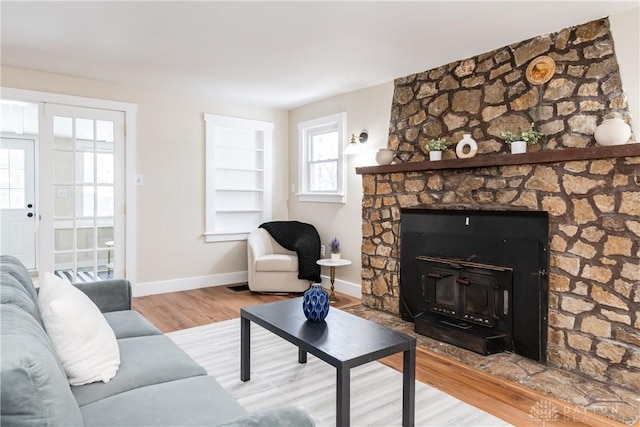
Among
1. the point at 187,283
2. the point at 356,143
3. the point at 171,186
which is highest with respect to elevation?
the point at 356,143

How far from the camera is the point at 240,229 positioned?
5.59m

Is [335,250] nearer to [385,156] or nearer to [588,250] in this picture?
[385,156]

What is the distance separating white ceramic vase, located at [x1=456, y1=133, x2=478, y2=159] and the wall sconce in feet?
4.19

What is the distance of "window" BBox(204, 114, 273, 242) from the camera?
5.25 metres

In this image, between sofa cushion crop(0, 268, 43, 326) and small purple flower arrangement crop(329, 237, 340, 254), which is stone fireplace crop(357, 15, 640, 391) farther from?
sofa cushion crop(0, 268, 43, 326)

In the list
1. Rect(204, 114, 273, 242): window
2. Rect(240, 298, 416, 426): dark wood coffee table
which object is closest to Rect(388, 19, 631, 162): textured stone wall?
Rect(240, 298, 416, 426): dark wood coffee table

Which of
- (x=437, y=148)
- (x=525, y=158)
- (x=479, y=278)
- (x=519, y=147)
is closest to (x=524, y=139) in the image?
(x=519, y=147)

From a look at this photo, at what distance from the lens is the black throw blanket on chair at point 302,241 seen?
482 centimetres

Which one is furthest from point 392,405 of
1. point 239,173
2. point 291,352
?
point 239,173

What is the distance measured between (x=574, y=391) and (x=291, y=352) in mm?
1857

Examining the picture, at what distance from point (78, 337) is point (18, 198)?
6007 mm

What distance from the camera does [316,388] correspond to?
2.53 m

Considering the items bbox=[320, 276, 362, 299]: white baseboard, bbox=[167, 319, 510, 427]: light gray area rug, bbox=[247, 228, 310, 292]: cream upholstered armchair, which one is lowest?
bbox=[167, 319, 510, 427]: light gray area rug

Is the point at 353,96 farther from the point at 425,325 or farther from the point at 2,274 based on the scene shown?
the point at 2,274
